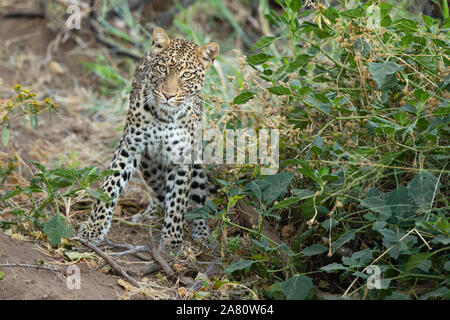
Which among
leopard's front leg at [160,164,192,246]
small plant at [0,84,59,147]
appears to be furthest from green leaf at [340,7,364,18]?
small plant at [0,84,59,147]

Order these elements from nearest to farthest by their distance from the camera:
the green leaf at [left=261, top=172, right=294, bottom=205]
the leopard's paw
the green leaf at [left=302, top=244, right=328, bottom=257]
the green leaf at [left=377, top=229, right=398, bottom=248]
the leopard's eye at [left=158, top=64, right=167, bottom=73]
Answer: the green leaf at [left=377, top=229, right=398, bottom=248] < the green leaf at [left=302, top=244, right=328, bottom=257] < the green leaf at [left=261, top=172, right=294, bottom=205] < the leopard's paw < the leopard's eye at [left=158, top=64, right=167, bottom=73]

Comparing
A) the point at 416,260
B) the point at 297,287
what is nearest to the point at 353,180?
the point at 416,260

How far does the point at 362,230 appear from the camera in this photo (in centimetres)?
405

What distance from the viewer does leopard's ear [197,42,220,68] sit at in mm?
5211

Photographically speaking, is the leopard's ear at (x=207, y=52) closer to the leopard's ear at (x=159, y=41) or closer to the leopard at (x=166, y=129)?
the leopard at (x=166, y=129)

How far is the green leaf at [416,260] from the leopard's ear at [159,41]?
2.79 metres

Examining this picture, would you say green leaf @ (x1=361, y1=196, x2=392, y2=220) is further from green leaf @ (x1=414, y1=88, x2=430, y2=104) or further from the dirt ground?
the dirt ground

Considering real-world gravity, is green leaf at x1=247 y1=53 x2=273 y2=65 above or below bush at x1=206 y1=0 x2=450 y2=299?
above

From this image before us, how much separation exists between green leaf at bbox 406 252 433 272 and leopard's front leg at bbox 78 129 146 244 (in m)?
2.51

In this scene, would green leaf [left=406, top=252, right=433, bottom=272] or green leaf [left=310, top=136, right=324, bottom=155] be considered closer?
green leaf [left=406, top=252, right=433, bottom=272]

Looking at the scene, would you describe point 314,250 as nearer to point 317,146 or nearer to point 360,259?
point 360,259

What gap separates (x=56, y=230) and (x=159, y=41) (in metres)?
1.94

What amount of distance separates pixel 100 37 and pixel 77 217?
4591mm
